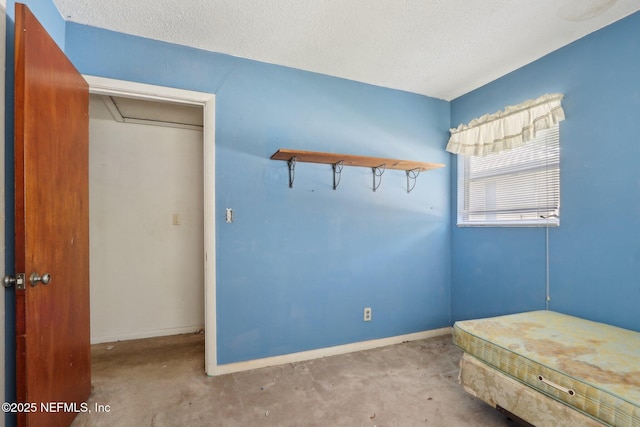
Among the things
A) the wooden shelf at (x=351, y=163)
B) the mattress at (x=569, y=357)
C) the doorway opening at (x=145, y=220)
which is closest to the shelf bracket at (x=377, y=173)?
the wooden shelf at (x=351, y=163)

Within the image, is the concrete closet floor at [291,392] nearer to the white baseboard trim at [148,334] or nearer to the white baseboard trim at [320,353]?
the white baseboard trim at [320,353]

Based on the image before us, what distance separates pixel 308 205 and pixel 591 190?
75.9 inches

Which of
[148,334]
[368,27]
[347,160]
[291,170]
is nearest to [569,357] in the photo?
[347,160]

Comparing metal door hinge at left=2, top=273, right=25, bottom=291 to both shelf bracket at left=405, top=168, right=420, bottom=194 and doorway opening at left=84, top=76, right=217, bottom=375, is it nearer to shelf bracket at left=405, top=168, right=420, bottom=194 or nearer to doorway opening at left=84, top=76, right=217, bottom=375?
doorway opening at left=84, top=76, right=217, bottom=375

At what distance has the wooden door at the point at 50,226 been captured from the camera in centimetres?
123

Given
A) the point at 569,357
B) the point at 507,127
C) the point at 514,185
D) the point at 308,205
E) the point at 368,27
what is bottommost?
the point at 569,357

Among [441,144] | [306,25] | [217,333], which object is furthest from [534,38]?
[217,333]

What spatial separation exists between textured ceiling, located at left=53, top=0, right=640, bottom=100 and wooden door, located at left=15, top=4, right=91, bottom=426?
59cm

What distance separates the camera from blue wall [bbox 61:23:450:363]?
224 centimetres

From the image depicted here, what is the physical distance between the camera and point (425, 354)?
2561 millimetres

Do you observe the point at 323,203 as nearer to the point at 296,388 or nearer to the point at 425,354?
the point at 296,388

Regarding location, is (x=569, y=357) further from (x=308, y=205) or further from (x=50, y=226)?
(x=50, y=226)

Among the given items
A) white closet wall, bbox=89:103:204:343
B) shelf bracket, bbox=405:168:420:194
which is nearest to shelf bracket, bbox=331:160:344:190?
shelf bracket, bbox=405:168:420:194

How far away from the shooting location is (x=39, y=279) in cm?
131
